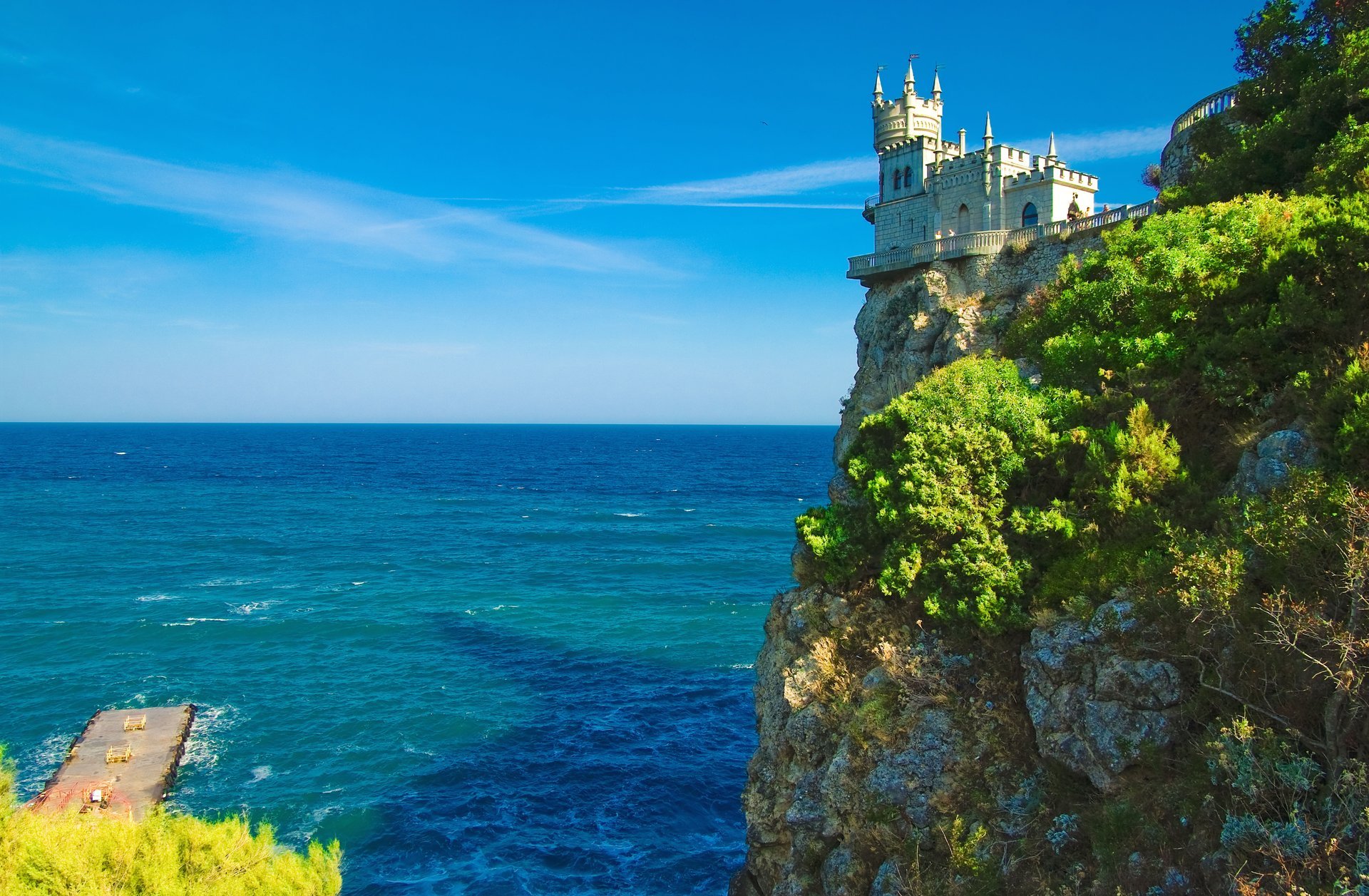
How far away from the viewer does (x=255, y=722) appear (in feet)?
125

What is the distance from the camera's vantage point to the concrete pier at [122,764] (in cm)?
3051

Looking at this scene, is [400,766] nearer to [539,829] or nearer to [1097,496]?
[539,829]

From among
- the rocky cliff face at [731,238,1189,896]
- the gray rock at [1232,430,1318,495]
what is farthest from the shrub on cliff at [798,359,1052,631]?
the gray rock at [1232,430,1318,495]

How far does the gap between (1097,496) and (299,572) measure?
203ft

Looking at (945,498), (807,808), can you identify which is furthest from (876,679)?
(945,498)

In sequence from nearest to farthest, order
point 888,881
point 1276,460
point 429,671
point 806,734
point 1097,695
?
1. point 1097,695
2. point 1276,460
3. point 888,881
4. point 806,734
5. point 429,671

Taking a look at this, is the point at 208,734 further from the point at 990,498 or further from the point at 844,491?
the point at 990,498

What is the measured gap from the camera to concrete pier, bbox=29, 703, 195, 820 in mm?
30511

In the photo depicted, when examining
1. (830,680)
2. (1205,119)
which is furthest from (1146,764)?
(1205,119)

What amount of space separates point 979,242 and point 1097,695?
2540 centimetres

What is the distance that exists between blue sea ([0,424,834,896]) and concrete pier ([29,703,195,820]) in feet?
2.90

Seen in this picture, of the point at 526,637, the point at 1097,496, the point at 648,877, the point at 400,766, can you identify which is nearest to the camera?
the point at 1097,496

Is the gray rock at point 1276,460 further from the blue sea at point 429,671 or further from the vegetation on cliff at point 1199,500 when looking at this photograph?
the blue sea at point 429,671

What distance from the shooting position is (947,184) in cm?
4191
